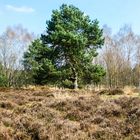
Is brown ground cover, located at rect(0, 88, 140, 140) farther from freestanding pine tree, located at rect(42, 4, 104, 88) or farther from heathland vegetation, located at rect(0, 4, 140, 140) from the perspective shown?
freestanding pine tree, located at rect(42, 4, 104, 88)

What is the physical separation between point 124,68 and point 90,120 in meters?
68.9

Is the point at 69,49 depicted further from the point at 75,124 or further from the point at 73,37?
the point at 75,124

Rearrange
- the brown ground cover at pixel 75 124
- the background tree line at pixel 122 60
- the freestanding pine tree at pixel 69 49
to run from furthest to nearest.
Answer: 1. the background tree line at pixel 122 60
2. the freestanding pine tree at pixel 69 49
3. the brown ground cover at pixel 75 124

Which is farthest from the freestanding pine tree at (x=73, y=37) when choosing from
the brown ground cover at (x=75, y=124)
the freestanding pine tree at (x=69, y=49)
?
the brown ground cover at (x=75, y=124)

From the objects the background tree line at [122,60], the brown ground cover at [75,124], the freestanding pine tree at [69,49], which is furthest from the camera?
the background tree line at [122,60]

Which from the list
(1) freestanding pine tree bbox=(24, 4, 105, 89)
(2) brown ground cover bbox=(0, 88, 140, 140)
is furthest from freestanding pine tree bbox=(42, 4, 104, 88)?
(2) brown ground cover bbox=(0, 88, 140, 140)

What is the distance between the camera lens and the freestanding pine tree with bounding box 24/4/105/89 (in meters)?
43.1

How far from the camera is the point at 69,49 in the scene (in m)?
44.0

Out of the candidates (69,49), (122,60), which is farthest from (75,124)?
(122,60)

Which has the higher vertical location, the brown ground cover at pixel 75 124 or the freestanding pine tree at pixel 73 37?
the freestanding pine tree at pixel 73 37

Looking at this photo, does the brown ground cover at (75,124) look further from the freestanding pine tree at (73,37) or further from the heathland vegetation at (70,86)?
the freestanding pine tree at (73,37)

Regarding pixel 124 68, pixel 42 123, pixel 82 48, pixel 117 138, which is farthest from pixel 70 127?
pixel 124 68

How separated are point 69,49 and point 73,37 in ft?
6.57

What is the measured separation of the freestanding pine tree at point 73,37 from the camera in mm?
43156
